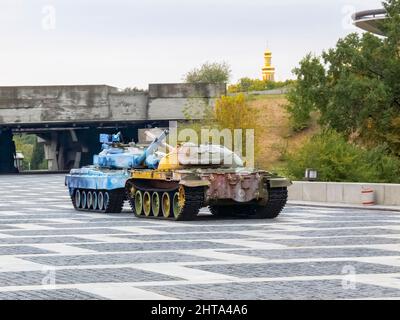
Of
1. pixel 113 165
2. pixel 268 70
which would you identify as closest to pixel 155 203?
pixel 113 165

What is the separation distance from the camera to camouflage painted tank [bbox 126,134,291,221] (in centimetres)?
2561

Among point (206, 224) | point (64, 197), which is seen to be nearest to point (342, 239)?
point (206, 224)

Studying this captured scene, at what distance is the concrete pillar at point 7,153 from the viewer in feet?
276

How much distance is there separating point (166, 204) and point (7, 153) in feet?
201

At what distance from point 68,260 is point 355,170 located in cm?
2046

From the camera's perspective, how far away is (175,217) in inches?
1029

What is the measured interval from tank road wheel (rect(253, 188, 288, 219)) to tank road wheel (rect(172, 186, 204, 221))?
1947mm

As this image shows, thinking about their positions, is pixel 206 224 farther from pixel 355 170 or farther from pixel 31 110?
pixel 31 110

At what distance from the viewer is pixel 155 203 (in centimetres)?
2705

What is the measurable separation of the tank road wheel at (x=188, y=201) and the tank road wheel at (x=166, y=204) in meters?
0.48

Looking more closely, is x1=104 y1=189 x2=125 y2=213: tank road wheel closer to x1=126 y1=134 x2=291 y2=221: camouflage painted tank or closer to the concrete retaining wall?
x1=126 y1=134 x2=291 y2=221: camouflage painted tank

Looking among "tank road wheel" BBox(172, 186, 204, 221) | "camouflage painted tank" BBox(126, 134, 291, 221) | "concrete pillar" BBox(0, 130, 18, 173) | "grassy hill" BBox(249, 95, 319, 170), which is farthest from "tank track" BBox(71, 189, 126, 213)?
"concrete pillar" BBox(0, 130, 18, 173)
